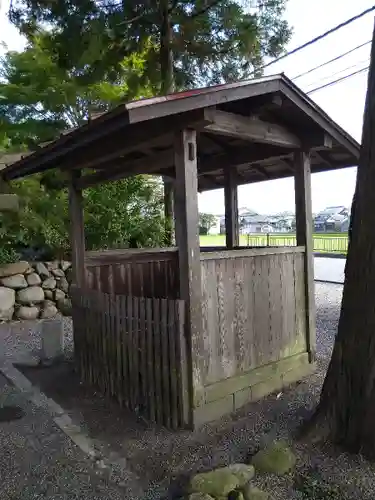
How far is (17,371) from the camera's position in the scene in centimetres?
516

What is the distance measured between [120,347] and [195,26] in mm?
7294

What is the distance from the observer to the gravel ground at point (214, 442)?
2484 mm

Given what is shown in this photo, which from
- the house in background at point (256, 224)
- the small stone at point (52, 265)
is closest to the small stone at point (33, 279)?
the small stone at point (52, 265)

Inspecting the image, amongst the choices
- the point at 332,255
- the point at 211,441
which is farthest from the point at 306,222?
the point at 332,255

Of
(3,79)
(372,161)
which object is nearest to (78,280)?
(372,161)

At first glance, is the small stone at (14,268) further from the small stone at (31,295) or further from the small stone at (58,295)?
the small stone at (58,295)

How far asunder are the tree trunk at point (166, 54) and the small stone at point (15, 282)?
4750 millimetres

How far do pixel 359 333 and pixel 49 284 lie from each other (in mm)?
7332

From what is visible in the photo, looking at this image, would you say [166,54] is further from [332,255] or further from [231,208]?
[332,255]

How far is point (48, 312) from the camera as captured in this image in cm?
870

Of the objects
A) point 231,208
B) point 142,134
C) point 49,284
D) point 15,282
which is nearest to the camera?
point 142,134

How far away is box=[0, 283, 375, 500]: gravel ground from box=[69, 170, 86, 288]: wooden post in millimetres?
1218

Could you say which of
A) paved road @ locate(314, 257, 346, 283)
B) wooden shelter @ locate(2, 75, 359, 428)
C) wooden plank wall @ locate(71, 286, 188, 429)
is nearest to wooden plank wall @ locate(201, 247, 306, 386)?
wooden shelter @ locate(2, 75, 359, 428)

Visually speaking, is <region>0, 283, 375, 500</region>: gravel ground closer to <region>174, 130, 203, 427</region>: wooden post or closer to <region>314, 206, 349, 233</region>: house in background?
<region>174, 130, 203, 427</region>: wooden post
